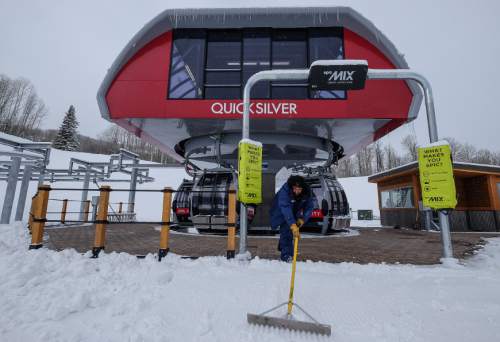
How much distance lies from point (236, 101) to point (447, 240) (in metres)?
6.19

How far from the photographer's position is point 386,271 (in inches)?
153

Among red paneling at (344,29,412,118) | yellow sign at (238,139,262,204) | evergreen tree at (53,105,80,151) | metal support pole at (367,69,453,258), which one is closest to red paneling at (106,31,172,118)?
yellow sign at (238,139,262,204)

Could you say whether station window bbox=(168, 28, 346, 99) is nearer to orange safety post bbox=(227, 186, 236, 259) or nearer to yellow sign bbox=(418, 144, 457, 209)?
orange safety post bbox=(227, 186, 236, 259)

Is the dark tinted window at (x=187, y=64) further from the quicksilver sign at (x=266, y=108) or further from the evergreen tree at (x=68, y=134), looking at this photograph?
the evergreen tree at (x=68, y=134)

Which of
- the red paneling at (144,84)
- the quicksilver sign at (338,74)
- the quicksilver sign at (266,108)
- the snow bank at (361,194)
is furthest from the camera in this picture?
the snow bank at (361,194)

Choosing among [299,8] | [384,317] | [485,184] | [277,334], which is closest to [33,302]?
[277,334]

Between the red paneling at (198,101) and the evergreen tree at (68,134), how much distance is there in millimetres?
59092

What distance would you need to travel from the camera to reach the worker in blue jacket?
4.18 m

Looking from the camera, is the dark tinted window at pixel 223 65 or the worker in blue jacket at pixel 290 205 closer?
the worker in blue jacket at pixel 290 205

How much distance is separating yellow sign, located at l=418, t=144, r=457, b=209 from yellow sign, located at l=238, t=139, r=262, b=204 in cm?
293

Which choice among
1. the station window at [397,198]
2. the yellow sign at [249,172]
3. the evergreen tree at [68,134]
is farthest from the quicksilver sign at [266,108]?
the evergreen tree at [68,134]

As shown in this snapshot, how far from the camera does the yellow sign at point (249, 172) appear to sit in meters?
4.43

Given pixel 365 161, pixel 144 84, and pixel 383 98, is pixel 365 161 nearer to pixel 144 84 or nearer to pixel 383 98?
pixel 383 98

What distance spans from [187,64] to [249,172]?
19.5 feet
